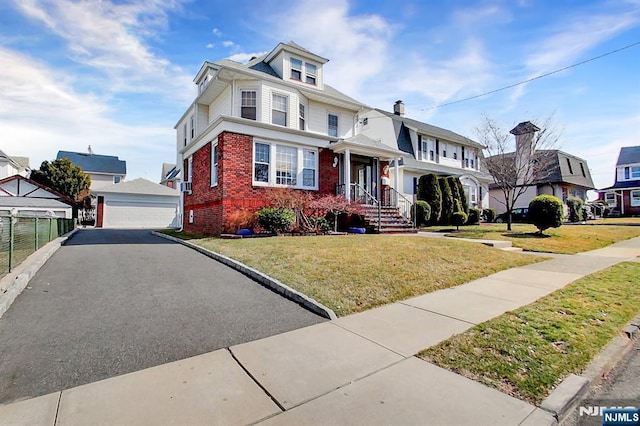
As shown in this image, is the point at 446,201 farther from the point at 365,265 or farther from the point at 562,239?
the point at 365,265

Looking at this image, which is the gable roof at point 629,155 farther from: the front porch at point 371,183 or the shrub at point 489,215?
the front porch at point 371,183

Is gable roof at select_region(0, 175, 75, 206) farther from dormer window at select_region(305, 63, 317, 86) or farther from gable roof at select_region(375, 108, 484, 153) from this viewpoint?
gable roof at select_region(375, 108, 484, 153)

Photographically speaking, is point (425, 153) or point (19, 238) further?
point (425, 153)

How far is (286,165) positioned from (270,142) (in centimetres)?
116

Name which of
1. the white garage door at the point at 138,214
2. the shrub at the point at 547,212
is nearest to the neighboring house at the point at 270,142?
the shrub at the point at 547,212

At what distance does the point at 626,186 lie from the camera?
32.6 metres

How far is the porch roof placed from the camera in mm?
14430

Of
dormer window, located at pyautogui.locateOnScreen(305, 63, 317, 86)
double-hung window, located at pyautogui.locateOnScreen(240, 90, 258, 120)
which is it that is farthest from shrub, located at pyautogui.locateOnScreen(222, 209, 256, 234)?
dormer window, located at pyautogui.locateOnScreen(305, 63, 317, 86)

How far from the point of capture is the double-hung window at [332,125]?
16078 millimetres

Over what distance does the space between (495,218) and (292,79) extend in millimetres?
19836

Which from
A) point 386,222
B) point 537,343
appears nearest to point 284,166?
point 386,222

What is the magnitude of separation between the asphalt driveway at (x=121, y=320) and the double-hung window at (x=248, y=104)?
8728 millimetres

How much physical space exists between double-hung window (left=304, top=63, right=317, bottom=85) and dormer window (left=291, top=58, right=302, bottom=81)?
33cm

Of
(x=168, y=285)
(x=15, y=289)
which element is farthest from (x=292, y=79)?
(x=15, y=289)
